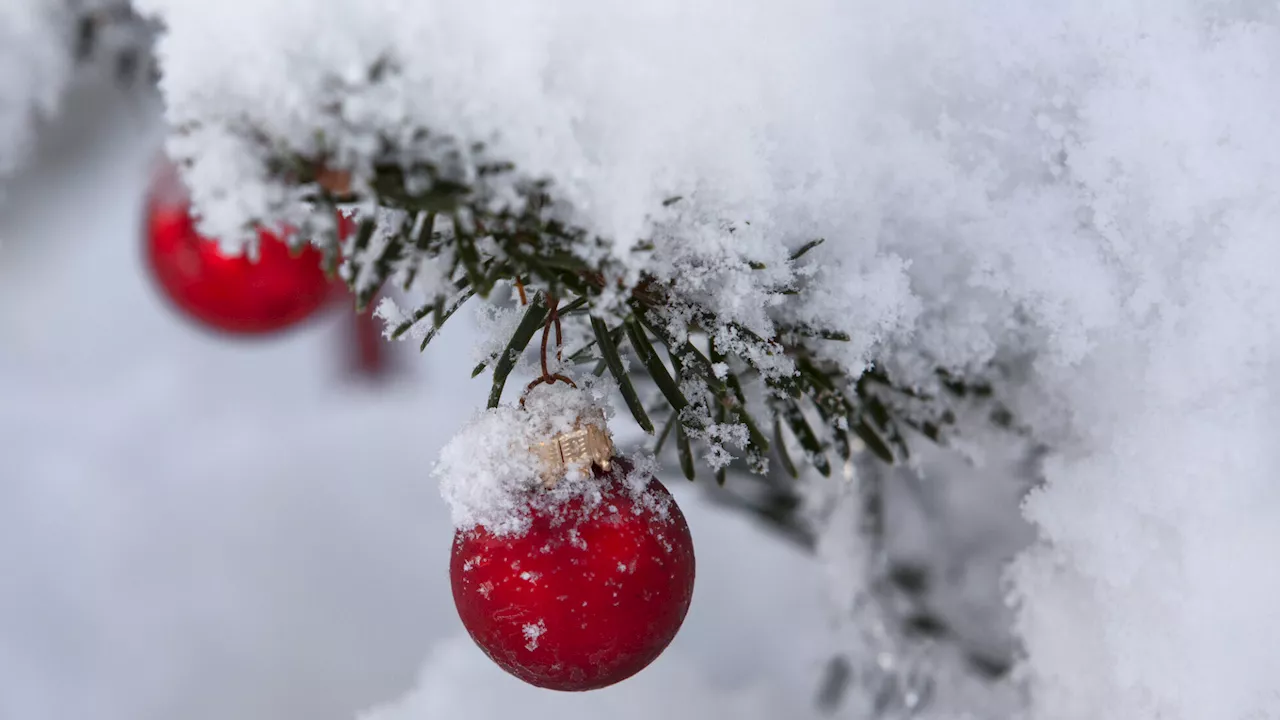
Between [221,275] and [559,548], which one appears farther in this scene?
[221,275]

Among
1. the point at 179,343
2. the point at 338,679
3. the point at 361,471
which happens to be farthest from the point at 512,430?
the point at 179,343

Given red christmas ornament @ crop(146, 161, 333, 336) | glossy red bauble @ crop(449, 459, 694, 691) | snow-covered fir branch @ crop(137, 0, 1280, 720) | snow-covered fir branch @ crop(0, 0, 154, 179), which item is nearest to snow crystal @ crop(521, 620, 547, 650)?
glossy red bauble @ crop(449, 459, 694, 691)

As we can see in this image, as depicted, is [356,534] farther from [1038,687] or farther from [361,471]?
[1038,687]

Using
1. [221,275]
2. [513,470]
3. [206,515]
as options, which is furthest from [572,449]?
[206,515]

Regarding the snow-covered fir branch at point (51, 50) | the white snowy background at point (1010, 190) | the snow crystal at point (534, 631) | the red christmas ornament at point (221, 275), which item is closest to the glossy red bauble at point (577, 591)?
the snow crystal at point (534, 631)

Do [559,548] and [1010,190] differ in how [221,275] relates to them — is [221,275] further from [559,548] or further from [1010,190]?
[1010,190]

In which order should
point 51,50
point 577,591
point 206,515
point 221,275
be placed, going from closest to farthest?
point 577,591 → point 221,275 → point 51,50 → point 206,515
